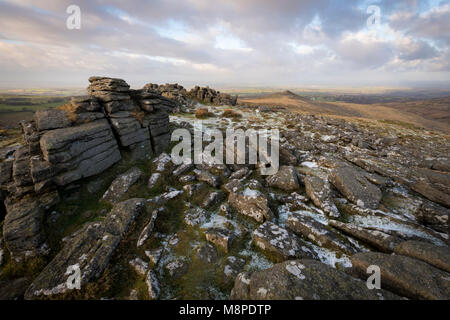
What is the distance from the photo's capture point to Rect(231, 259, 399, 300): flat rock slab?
5.39 meters

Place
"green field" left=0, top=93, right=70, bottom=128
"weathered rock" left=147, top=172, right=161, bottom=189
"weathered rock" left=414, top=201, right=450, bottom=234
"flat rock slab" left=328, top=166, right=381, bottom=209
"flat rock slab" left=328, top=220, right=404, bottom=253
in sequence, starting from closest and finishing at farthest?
"flat rock slab" left=328, top=220, right=404, bottom=253 < "weathered rock" left=414, top=201, right=450, bottom=234 < "flat rock slab" left=328, top=166, right=381, bottom=209 < "weathered rock" left=147, top=172, right=161, bottom=189 < "green field" left=0, top=93, right=70, bottom=128

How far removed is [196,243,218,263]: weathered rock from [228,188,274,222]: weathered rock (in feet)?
10.2

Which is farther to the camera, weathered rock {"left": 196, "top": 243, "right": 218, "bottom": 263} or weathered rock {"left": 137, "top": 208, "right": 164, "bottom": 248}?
weathered rock {"left": 137, "top": 208, "right": 164, "bottom": 248}

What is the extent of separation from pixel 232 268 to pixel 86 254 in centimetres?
654

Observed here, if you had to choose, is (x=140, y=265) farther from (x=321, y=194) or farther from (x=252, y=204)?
(x=321, y=194)

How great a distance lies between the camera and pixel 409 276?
19.4ft

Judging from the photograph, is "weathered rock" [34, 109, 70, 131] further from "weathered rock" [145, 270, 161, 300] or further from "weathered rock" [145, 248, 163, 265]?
"weathered rock" [145, 270, 161, 300]

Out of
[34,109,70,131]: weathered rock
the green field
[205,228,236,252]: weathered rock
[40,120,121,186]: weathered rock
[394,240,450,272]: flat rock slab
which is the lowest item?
[205,228,236,252]: weathered rock

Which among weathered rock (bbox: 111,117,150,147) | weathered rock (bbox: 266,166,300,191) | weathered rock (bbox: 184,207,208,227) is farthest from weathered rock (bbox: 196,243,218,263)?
weathered rock (bbox: 111,117,150,147)

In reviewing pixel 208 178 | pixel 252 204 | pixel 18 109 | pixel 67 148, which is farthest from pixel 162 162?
pixel 18 109

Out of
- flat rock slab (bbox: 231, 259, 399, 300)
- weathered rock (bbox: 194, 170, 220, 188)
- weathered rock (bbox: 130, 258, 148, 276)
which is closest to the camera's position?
flat rock slab (bbox: 231, 259, 399, 300)

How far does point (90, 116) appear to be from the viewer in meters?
13.5

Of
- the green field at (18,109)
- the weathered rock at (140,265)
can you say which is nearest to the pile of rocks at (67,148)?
the weathered rock at (140,265)
